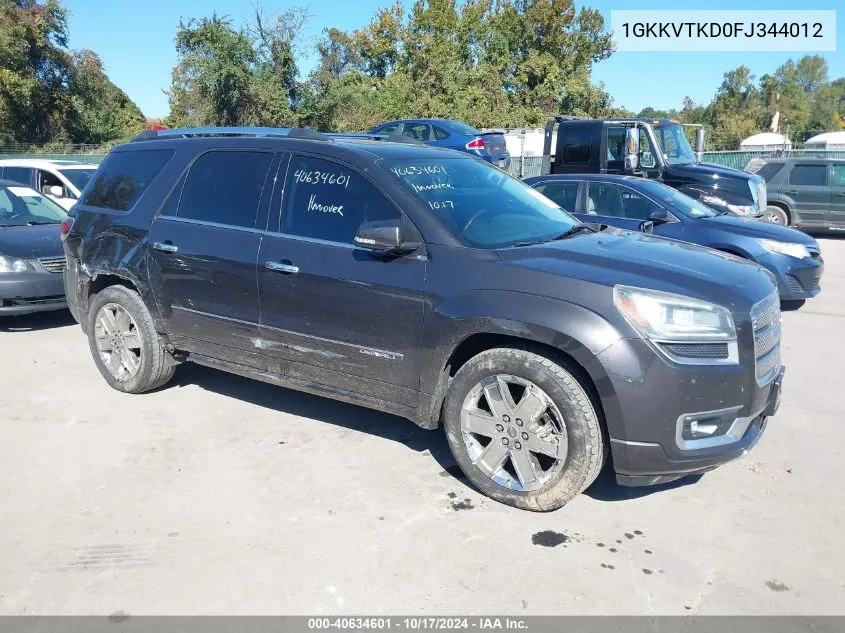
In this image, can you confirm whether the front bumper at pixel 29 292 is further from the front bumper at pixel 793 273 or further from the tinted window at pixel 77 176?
the front bumper at pixel 793 273

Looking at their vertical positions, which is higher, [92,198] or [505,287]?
[92,198]

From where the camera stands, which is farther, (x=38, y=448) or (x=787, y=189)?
(x=787, y=189)

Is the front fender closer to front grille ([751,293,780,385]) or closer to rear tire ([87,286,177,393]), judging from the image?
front grille ([751,293,780,385])

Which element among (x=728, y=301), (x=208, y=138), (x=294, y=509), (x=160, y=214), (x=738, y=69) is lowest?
(x=294, y=509)

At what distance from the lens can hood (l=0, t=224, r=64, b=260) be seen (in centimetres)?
741

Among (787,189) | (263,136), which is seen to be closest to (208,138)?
(263,136)

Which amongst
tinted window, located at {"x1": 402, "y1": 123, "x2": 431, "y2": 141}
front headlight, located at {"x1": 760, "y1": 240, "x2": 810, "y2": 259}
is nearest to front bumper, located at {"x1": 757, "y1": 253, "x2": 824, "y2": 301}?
front headlight, located at {"x1": 760, "y1": 240, "x2": 810, "y2": 259}

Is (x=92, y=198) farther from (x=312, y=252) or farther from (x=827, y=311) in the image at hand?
(x=827, y=311)

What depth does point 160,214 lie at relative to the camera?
5.04m

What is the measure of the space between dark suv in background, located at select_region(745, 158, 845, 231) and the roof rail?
12434 mm

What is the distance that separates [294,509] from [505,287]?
1.57 metres

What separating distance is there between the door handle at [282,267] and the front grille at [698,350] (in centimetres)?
213

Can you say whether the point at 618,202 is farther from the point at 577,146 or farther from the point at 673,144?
the point at 673,144

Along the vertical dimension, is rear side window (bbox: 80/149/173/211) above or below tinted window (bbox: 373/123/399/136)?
below
